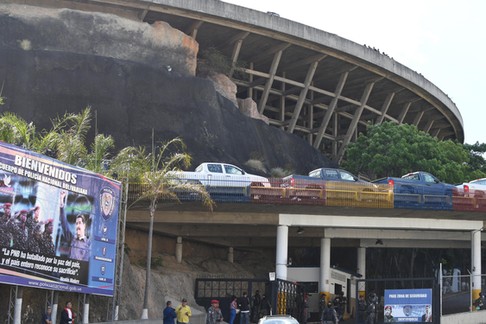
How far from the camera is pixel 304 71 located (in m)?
67.2

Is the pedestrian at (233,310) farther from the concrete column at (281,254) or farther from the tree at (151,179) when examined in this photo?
the concrete column at (281,254)

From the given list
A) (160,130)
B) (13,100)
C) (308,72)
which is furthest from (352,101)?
(13,100)

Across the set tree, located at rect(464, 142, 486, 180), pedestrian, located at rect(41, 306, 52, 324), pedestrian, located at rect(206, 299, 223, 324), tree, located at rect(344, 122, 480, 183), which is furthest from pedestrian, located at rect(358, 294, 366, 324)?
tree, located at rect(464, 142, 486, 180)

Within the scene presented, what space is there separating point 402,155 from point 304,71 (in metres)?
14.3

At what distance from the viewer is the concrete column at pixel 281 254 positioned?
1563 inches

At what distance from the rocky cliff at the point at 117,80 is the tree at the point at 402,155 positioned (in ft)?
27.8

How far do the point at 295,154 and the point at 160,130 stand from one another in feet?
45.9

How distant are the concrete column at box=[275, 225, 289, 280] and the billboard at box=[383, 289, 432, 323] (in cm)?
877

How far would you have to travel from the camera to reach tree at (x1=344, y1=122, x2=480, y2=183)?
5591 cm

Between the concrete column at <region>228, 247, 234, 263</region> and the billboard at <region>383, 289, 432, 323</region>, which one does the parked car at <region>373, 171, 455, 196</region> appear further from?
the concrete column at <region>228, 247, 234, 263</region>

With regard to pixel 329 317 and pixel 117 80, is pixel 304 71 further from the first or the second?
pixel 329 317

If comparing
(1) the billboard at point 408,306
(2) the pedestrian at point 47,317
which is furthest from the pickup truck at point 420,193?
(2) the pedestrian at point 47,317

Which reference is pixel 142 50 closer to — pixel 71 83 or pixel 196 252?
pixel 71 83

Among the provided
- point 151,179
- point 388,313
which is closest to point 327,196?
point 388,313
